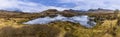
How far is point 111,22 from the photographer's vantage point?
15.9 meters

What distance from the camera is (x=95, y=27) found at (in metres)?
15.7

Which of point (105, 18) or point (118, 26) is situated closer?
point (118, 26)

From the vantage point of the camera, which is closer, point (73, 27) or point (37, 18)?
point (73, 27)

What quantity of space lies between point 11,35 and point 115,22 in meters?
4.42

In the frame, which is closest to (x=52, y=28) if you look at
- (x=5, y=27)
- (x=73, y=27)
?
(x=73, y=27)

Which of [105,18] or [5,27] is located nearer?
[5,27]

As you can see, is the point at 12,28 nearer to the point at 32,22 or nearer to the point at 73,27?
the point at 32,22

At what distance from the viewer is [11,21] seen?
16281 millimetres

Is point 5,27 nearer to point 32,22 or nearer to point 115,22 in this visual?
point 32,22

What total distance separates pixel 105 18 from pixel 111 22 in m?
0.66

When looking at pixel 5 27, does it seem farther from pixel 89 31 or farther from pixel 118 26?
pixel 118 26

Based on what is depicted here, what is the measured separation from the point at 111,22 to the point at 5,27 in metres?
4.52

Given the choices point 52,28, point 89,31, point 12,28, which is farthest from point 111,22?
point 12,28

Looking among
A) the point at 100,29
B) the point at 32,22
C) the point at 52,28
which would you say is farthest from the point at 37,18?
the point at 100,29
